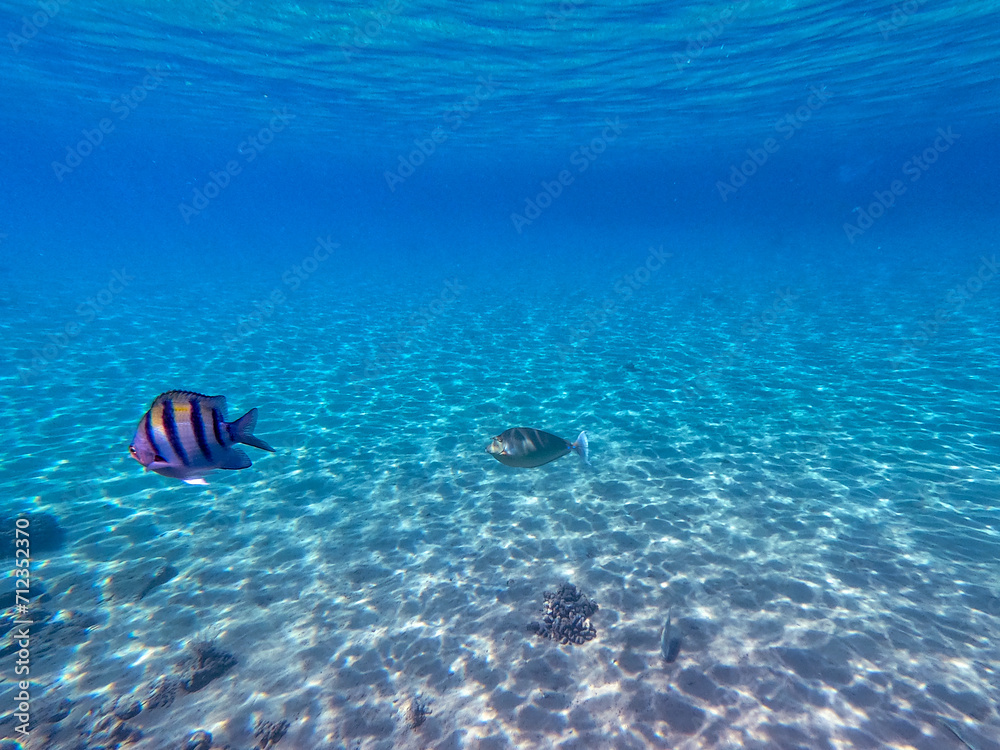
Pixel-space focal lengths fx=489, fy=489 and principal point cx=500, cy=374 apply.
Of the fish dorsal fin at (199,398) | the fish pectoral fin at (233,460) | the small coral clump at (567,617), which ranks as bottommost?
the small coral clump at (567,617)

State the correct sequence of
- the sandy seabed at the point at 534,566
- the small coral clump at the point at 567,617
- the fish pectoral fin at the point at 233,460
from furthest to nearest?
the small coral clump at the point at 567,617 < the sandy seabed at the point at 534,566 < the fish pectoral fin at the point at 233,460

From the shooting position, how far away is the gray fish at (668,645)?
199 inches

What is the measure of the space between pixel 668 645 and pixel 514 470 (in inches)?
190

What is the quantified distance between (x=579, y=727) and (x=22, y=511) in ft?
31.3

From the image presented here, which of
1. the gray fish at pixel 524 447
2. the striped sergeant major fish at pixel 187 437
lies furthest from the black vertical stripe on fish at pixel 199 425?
the gray fish at pixel 524 447

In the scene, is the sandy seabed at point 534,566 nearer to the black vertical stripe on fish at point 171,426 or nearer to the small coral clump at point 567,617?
the small coral clump at point 567,617

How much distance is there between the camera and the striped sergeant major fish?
283 cm

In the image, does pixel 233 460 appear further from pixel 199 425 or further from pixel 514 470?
pixel 514 470

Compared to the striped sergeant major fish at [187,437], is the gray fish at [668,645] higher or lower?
lower

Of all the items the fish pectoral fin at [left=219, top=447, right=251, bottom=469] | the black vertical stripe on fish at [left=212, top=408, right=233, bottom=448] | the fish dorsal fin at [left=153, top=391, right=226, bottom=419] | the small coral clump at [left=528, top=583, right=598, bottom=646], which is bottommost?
the small coral clump at [left=528, top=583, right=598, bottom=646]

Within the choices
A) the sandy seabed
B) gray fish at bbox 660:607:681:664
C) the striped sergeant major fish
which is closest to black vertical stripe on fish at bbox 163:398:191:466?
the striped sergeant major fish

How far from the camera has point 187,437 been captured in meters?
2.87

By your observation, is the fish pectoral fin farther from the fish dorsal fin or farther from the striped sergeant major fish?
the fish dorsal fin

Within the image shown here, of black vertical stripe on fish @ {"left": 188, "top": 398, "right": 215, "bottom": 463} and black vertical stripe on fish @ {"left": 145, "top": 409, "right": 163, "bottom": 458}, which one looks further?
black vertical stripe on fish @ {"left": 188, "top": 398, "right": 215, "bottom": 463}
